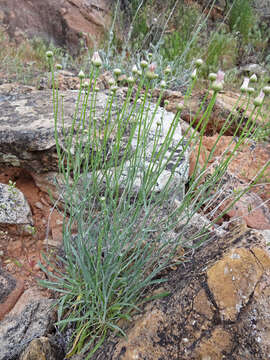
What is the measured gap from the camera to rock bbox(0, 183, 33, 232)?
1.96 metres

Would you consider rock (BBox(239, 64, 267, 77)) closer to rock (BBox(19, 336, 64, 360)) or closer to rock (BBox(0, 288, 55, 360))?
rock (BBox(0, 288, 55, 360))

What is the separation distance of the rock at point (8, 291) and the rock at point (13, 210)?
1.11ft

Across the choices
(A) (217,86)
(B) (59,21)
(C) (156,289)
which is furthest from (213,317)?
(B) (59,21)

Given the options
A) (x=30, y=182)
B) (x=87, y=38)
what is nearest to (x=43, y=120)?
(x=30, y=182)

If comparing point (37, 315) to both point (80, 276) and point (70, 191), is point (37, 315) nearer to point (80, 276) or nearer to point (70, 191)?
point (80, 276)

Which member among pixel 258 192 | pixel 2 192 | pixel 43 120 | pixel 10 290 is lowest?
pixel 10 290

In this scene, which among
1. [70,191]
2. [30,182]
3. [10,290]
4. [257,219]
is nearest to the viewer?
[70,191]

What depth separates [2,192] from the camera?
2.01 metres

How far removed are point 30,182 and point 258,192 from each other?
1.87 m

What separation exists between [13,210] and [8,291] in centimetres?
53

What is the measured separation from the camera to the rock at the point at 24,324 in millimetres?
1460

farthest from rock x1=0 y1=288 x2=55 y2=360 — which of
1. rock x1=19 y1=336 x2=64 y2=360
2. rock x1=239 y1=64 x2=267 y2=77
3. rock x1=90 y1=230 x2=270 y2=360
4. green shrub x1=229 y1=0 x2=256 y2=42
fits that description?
green shrub x1=229 y1=0 x2=256 y2=42

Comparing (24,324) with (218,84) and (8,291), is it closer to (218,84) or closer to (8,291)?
(8,291)

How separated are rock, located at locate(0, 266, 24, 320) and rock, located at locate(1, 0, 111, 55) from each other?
16.0ft
